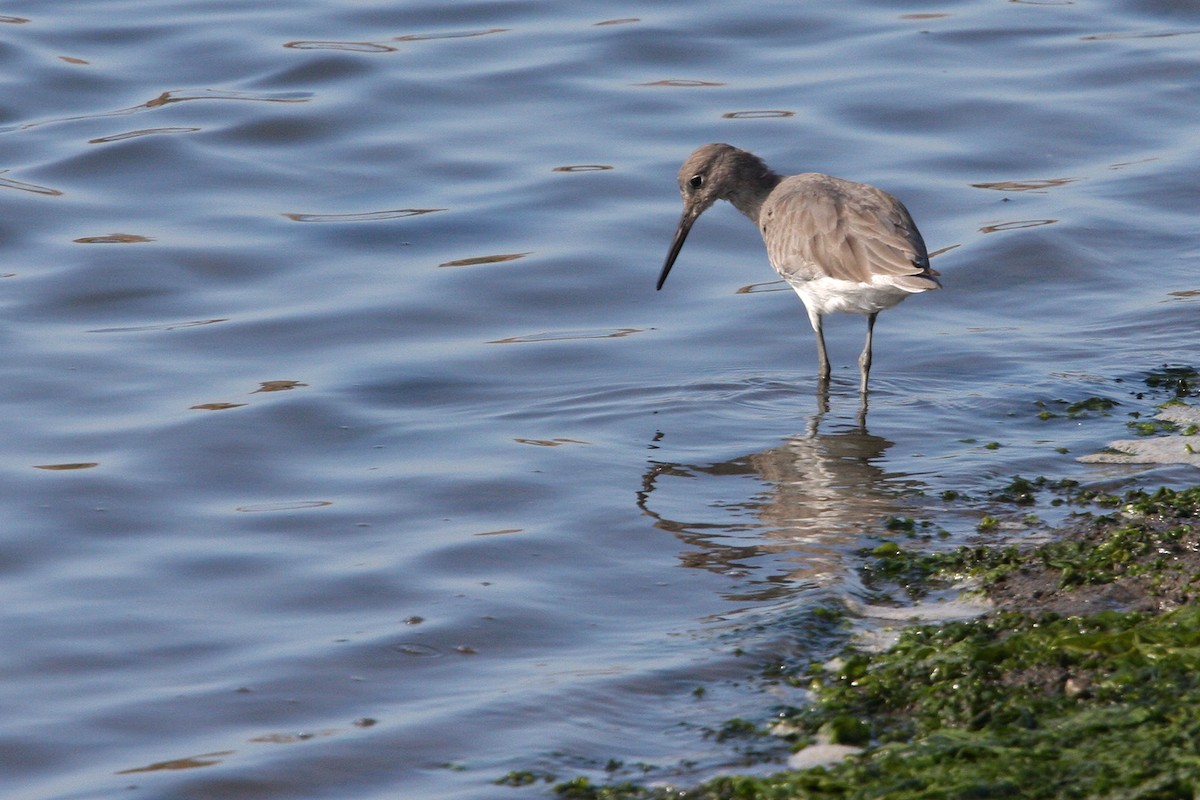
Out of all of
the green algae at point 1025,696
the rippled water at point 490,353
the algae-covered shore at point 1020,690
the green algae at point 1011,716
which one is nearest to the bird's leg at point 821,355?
the rippled water at point 490,353

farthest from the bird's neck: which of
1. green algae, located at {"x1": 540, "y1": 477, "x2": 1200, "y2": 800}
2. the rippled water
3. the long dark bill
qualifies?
green algae, located at {"x1": 540, "y1": 477, "x2": 1200, "y2": 800}

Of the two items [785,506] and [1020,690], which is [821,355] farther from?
[1020,690]

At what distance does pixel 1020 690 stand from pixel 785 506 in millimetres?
2475

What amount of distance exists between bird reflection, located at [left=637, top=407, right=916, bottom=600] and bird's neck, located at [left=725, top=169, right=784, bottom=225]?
2.01 metres

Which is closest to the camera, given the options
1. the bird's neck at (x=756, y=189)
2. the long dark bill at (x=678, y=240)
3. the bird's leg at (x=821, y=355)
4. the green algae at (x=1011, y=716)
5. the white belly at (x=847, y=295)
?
the green algae at (x=1011, y=716)

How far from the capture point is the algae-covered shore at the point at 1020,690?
3.89 m

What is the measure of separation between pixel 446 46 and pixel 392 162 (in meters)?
2.67

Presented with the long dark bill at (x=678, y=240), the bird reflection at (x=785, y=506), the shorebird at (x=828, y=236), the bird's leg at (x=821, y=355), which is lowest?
the bird reflection at (x=785, y=506)

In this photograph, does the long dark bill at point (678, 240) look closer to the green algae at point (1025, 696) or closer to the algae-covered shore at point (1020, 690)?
the algae-covered shore at point (1020, 690)

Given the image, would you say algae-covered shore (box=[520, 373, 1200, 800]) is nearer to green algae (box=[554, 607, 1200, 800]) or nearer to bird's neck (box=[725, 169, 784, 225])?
green algae (box=[554, 607, 1200, 800])

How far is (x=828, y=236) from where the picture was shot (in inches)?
324

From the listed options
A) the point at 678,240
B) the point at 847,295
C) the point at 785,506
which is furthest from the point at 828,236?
the point at 785,506

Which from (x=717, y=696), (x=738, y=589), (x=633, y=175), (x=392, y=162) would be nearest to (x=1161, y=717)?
(x=717, y=696)

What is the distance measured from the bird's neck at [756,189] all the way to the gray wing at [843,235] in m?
0.39
